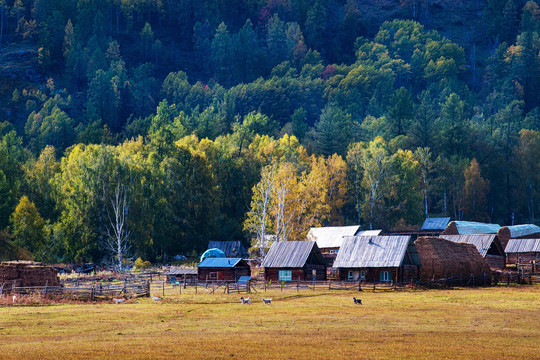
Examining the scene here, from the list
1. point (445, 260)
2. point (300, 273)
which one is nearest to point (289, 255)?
point (300, 273)

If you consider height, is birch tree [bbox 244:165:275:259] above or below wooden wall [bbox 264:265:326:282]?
above

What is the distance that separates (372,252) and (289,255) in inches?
320

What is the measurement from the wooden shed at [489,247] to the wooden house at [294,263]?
16.9m

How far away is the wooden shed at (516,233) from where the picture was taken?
3746 inches

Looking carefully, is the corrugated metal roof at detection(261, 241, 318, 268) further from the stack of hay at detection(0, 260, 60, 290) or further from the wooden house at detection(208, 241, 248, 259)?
the wooden house at detection(208, 241, 248, 259)

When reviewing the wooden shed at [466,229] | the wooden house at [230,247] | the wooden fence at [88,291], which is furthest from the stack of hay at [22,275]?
the wooden shed at [466,229]

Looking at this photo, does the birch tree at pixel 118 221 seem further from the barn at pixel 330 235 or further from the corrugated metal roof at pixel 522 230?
the corrugated metal roof at pixel 522 230

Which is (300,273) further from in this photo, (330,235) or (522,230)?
(522,230)

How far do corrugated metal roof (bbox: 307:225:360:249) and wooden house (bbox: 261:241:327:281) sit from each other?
729 inches

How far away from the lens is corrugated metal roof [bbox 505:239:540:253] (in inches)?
3430

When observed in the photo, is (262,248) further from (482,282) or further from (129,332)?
(129,332)

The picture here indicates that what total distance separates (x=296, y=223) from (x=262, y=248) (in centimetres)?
1045

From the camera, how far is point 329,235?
96.2 m

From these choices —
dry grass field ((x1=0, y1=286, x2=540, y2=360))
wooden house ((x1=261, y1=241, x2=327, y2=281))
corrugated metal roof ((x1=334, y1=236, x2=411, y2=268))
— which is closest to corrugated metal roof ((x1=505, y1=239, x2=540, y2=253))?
corrugated metal roof ((x1=334, y1=236, x2=411, y2=268))
